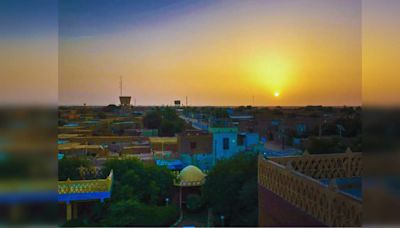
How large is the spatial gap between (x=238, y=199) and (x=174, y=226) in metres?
0.99

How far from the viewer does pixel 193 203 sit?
4875 millimetres

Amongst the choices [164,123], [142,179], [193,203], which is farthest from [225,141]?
[164,123]

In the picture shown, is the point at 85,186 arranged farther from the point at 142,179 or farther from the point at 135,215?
the point at 142,179

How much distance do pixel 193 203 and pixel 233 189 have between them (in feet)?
3.12

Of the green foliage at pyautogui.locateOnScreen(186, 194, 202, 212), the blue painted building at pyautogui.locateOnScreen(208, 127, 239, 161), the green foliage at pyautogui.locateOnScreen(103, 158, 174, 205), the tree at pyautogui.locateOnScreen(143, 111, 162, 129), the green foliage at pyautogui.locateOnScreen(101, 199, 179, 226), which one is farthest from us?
the tree at pyautogui.locateOnScreen(143, 111, 162, 129)

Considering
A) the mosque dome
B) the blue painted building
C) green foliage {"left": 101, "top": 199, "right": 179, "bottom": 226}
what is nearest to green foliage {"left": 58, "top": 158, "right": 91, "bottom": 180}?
green foliage {"left": 101, "top": 199, "right": 179, "bottom": 226}

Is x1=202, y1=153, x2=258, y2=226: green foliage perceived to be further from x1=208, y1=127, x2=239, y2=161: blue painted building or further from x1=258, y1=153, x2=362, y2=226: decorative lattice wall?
x1=208, y1=127, x2=239, y2=161: blue painted building

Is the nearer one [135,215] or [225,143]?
[135,215]

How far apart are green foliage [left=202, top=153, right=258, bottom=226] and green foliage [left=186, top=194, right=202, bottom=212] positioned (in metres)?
0.24

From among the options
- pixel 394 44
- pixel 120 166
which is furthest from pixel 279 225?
pixel 120 166

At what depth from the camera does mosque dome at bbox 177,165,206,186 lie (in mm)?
5176

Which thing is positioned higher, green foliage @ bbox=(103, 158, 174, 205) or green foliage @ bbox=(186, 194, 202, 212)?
green foliage @ bbox=(103, 158, 174, 205)

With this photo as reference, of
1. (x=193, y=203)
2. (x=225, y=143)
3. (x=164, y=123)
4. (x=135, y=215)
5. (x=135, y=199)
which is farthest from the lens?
(x=164, y=123)

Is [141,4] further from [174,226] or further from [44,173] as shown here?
[174,226]
